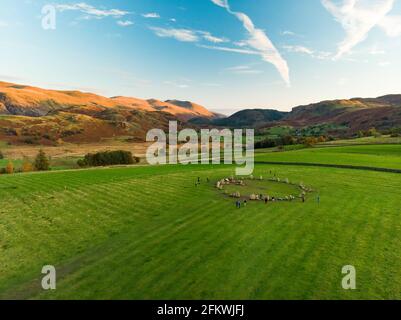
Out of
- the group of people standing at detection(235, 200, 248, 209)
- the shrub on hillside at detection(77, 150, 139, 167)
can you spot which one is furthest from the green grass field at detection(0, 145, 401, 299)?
the shrub on hillside at detection(77, 150, 139, 167)

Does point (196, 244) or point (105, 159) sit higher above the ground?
point (105, 159)

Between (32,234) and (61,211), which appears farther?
(61,211)

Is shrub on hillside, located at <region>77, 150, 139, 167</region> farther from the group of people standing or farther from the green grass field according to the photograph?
the group of people standing

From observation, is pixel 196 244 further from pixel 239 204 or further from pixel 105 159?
pixel 105 159

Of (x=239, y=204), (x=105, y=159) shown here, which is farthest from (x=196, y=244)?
(x=105, y=159)
